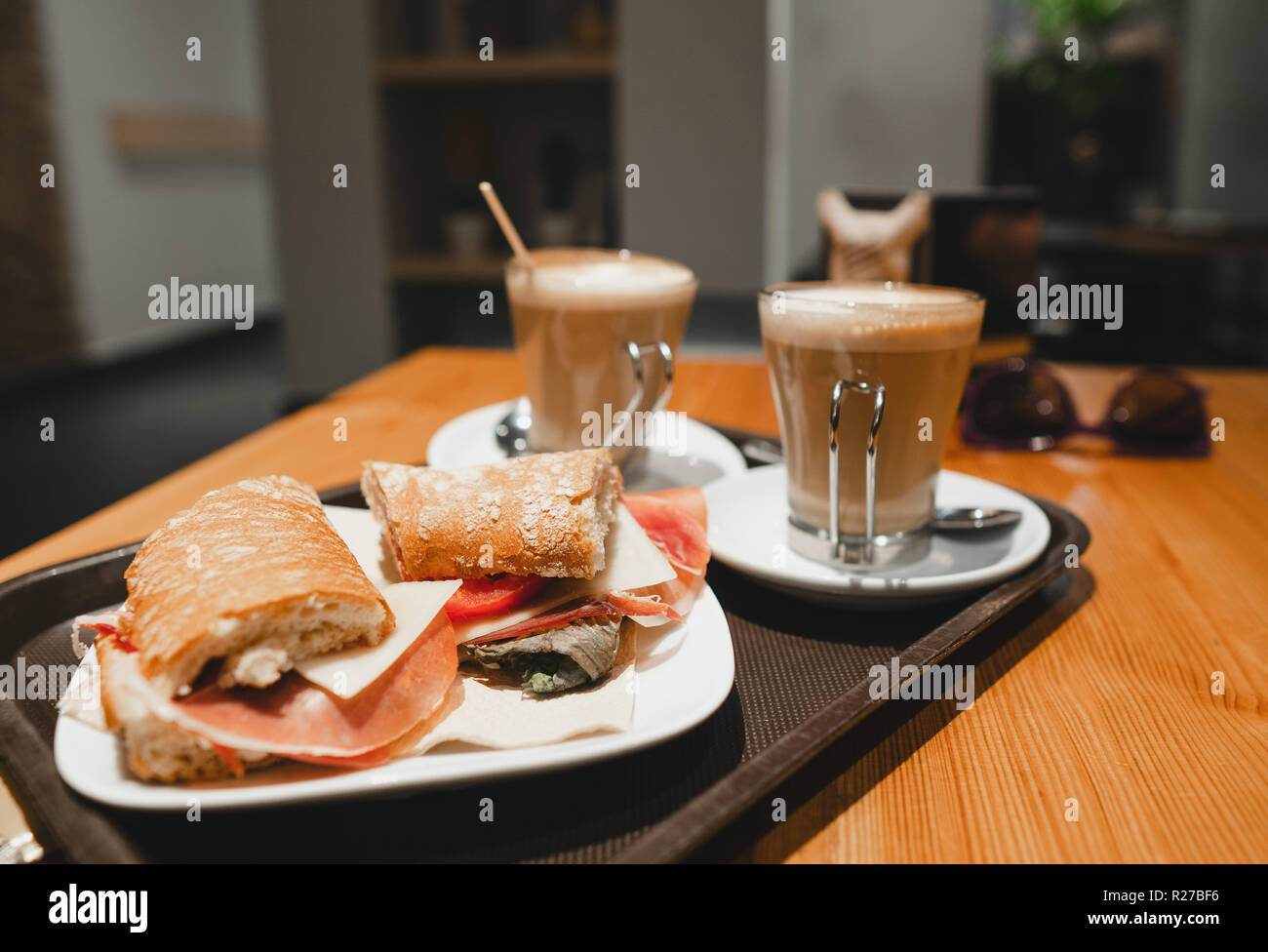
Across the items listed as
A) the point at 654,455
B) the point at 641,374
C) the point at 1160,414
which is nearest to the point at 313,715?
the point at 641,374

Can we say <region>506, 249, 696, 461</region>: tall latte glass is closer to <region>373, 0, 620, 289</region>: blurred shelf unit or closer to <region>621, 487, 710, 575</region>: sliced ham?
<region>621, 487, 710, 575</region>: sliced ham

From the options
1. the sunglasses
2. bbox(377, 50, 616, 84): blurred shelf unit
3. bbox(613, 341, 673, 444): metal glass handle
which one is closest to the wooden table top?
the sunglasses

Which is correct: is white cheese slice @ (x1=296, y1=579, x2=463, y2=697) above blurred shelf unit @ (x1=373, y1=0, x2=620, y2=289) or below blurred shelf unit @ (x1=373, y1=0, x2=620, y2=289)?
below

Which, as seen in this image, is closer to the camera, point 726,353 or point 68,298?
point 726,353

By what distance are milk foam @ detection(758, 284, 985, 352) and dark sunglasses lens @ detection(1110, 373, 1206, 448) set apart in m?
0.65

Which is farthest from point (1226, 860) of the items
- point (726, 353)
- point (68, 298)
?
point (68, 298)

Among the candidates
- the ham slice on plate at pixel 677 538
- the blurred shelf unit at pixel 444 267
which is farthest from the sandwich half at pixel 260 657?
the blurred shelf unit at pixel 444 267

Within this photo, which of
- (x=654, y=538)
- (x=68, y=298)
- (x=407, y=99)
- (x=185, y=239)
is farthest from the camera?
(x=185, y=239)

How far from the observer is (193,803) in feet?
1.63

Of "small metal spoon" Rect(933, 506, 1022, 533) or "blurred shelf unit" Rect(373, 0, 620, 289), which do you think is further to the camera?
"blurred shelf unit" Rect(373, 0, 620, 289)

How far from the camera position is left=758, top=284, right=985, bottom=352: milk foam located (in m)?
0.86

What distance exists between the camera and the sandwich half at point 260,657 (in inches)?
20.8
